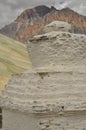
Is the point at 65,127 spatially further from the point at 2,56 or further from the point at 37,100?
the point at 2,56

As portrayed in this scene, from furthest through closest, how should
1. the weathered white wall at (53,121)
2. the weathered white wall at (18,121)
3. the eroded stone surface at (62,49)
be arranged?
the eroded stone surface at (62,49), the weathered white wall at (18,121), the weathered white wall at (53,121)

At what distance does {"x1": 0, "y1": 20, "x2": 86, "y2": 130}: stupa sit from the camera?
8.09 meters

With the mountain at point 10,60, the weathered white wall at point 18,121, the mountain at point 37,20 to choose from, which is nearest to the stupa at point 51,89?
the weathered white wall at point 18,121

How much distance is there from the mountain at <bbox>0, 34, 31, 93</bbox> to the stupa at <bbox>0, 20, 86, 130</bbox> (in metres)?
24.7

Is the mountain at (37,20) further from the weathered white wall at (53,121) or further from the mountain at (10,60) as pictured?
the weathered white wall at (53,121)

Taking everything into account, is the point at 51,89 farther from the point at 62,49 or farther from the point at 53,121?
the point at 62,49

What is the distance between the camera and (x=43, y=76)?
846 cm

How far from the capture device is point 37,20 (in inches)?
6752

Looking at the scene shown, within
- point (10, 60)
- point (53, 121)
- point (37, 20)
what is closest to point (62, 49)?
point (53, 121)

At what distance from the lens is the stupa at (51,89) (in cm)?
809

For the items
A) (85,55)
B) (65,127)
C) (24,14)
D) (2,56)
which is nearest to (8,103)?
(65,127)

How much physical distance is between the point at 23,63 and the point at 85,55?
39716mm

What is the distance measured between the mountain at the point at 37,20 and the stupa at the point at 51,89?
13344cm

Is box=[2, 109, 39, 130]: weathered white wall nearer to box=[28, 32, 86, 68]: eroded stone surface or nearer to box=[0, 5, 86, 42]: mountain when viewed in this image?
box=[28, 32, 86, 68]: eroded stone surface
